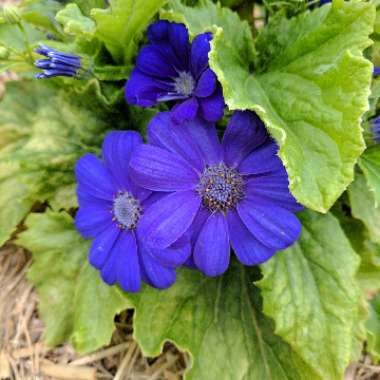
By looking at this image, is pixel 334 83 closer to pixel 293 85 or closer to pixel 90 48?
pixel 293 85

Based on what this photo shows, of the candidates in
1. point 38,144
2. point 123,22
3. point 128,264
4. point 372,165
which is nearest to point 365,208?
point 372,165

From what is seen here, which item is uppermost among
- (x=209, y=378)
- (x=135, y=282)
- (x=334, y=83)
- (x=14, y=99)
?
(x=14, y=99)

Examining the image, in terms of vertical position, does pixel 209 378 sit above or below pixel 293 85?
below

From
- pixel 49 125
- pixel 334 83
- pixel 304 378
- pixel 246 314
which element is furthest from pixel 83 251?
pixel 334 83

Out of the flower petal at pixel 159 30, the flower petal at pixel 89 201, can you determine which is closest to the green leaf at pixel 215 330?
the flower petal at pixel 89 201

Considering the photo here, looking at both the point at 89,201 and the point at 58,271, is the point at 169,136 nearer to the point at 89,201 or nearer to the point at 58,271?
the point at 89,201

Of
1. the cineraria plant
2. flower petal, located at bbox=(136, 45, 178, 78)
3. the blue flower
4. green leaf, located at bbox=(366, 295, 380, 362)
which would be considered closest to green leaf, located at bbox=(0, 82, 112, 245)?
the cineraria plant

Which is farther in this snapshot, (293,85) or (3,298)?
(3,298)
